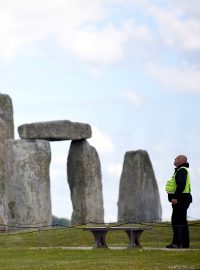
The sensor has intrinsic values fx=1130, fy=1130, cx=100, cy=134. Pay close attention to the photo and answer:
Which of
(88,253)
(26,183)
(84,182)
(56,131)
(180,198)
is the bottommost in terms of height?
(88,253)

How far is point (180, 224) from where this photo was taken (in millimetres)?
22875

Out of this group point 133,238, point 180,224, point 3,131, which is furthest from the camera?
point 3,131

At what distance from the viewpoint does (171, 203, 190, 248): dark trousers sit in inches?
899

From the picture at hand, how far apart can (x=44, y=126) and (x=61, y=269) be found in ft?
51.5

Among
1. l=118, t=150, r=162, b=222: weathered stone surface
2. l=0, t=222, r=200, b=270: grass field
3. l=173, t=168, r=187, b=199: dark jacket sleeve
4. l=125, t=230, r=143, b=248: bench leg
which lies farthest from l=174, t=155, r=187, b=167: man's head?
l=118, t=150, r=162, b=222: weathered stone surface

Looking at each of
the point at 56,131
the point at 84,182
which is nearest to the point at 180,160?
the point at 56,131

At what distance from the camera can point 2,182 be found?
1261 inches

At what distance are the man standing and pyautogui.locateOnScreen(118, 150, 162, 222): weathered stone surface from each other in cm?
1406

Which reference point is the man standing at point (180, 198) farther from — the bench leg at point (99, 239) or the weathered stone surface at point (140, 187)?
the weathered stone surface at point (140, 187)

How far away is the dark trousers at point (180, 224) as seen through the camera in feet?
74.9

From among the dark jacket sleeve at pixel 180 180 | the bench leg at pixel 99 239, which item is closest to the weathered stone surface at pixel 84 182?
the bench leg at pixel 99 239

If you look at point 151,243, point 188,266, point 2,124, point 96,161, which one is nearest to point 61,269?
point 188,266

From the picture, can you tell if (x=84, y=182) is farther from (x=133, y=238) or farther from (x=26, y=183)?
(x=133, y=238)

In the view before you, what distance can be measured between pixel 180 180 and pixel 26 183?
39.5ft
